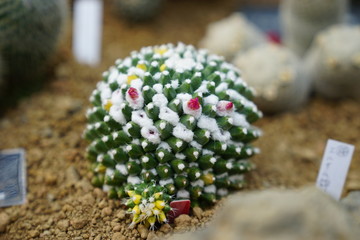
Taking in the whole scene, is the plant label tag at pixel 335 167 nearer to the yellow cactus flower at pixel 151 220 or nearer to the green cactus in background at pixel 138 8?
the yellow cactus flower at pixel 151 220

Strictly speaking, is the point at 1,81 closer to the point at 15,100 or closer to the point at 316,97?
the point at 15,100

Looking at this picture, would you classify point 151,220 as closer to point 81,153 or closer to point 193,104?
point 193,104

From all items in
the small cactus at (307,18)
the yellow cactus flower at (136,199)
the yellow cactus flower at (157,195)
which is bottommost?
the yellow cactus flower at (136,199)

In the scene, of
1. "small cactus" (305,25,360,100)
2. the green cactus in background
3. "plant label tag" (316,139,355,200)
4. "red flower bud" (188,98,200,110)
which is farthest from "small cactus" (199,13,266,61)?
"red flower bud" (188,98,200,110)

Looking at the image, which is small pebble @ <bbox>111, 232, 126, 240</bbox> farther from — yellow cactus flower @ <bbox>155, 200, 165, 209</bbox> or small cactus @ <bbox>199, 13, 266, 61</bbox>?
small cactus @ <bbox>199, 13, 266, 61</bbox>

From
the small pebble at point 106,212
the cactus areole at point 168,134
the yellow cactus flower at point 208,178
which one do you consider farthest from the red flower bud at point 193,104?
the small pebble at point 106,212

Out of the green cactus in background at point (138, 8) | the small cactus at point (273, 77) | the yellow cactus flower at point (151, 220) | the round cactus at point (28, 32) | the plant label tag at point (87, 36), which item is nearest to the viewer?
the yellow cactus flower at point (151, 220)

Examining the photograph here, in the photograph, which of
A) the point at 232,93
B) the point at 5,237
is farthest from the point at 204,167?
the point at 5,237
